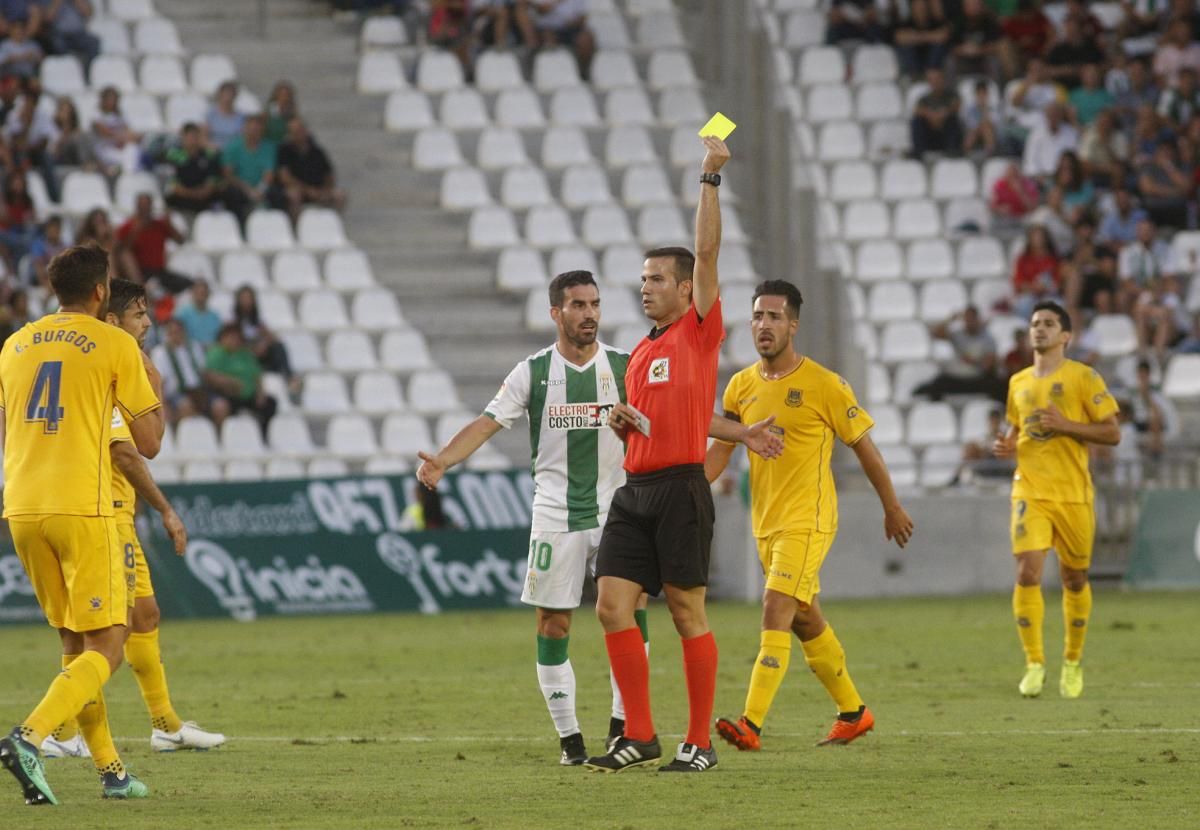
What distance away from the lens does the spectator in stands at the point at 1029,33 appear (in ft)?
92.0

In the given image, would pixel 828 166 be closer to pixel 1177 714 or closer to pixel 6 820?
pixel 1177 714

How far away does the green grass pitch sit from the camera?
7828mm

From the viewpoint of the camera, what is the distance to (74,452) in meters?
8.20

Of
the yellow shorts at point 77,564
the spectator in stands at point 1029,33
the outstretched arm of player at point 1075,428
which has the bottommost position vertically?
the yellow shorts at point 77,564

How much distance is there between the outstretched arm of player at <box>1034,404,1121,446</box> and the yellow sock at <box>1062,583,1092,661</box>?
0.96 metres

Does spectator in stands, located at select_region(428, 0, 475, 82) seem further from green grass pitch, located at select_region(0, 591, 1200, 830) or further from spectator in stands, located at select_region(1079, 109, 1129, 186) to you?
green grass pitch, located at select_region(0, 591, 1200, 830)

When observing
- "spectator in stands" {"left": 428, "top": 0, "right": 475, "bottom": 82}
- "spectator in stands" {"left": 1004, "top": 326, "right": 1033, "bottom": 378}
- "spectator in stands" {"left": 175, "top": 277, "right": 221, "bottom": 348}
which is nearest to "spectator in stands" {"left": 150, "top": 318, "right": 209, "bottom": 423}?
"spectator in stands" {"left": 175, "top": 277, "right": 221, "bottom": 348}

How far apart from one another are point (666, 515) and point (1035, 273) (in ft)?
55.0

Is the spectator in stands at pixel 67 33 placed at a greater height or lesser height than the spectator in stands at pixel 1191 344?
greater

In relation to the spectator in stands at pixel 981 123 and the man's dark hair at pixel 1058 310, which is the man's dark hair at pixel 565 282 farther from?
the spectator in stands at pixel 981 123

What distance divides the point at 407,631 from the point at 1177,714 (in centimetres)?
922

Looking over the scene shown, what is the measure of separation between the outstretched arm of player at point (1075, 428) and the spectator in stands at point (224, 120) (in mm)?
15020

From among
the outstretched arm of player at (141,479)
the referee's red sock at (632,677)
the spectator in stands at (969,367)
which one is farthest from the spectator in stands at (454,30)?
the referee's red sock at (632,677)

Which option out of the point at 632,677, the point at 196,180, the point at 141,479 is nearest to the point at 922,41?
the point at 196,180
